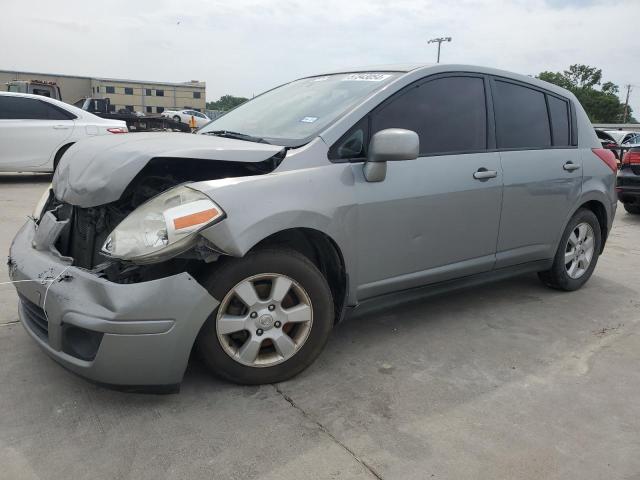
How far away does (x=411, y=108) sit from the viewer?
3215 mm

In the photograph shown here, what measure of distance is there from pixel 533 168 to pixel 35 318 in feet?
10.7

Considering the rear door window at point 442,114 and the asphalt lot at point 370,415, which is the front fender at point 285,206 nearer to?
the rear door window at point 442,114

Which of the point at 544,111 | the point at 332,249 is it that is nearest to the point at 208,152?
the point at 332,249

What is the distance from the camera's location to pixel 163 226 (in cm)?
233

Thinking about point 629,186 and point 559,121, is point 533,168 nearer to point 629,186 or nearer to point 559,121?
point 559,121

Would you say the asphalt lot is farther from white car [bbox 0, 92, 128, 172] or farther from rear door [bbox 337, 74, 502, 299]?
white car [bbox 0, 92, 128, 172]

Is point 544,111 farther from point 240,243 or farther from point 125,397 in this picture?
point 125,397

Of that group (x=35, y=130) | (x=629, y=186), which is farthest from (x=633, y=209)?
(x=35, y=130)

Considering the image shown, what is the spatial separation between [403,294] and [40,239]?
2025 mm

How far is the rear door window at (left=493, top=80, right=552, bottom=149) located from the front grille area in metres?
2.94

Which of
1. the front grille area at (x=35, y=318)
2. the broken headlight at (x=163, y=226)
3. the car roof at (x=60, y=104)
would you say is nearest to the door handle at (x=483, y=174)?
the broken headlight at (x=163, y=226)

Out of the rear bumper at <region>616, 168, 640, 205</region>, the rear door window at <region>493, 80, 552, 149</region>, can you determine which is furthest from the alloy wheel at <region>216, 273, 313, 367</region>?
the rear bumper at <region>616, 168, 640, 205</region>

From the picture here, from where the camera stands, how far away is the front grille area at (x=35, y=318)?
97.7 inches

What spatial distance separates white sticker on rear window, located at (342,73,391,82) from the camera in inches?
129
